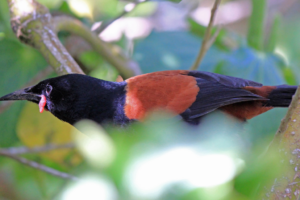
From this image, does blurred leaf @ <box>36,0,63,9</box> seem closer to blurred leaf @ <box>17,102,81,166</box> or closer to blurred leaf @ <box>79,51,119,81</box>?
blurred leaf @ <box>79,51,119,81</box>

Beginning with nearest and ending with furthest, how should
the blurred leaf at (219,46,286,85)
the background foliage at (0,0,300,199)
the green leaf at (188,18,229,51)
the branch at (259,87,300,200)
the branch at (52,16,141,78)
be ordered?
the background foliage at (0,0,300,199), the branch at (259,87,300,200), the branch at (52,16,141,78), the blurred leaf at (219,46,286,85), the green leaf at (188,18,229,51)

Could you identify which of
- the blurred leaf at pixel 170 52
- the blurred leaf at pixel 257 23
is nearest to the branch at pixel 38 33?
the blurred leaf at pixel 170 52

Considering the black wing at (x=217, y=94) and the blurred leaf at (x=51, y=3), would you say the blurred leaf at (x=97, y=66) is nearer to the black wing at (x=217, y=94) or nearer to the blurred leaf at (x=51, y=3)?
the blurred leaf at (x=51, y=3)

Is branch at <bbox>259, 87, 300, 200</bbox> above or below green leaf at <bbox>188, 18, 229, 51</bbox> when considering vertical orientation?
above

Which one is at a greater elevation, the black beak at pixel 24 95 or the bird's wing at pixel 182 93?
the black beak at pixel 24 95

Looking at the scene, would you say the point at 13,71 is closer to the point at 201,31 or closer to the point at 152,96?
the point at 152,96

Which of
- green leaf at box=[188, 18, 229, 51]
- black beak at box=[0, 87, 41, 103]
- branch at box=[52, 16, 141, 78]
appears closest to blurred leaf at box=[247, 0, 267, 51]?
green leaf at box=[188, 18, 229, 51]

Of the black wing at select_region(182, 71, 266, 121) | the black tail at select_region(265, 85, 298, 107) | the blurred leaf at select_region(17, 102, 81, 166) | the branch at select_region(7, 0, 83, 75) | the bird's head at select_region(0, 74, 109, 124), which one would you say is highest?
the branch at select_region(7, 0, 83, 75)

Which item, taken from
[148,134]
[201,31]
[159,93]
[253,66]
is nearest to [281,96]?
[253,66]
